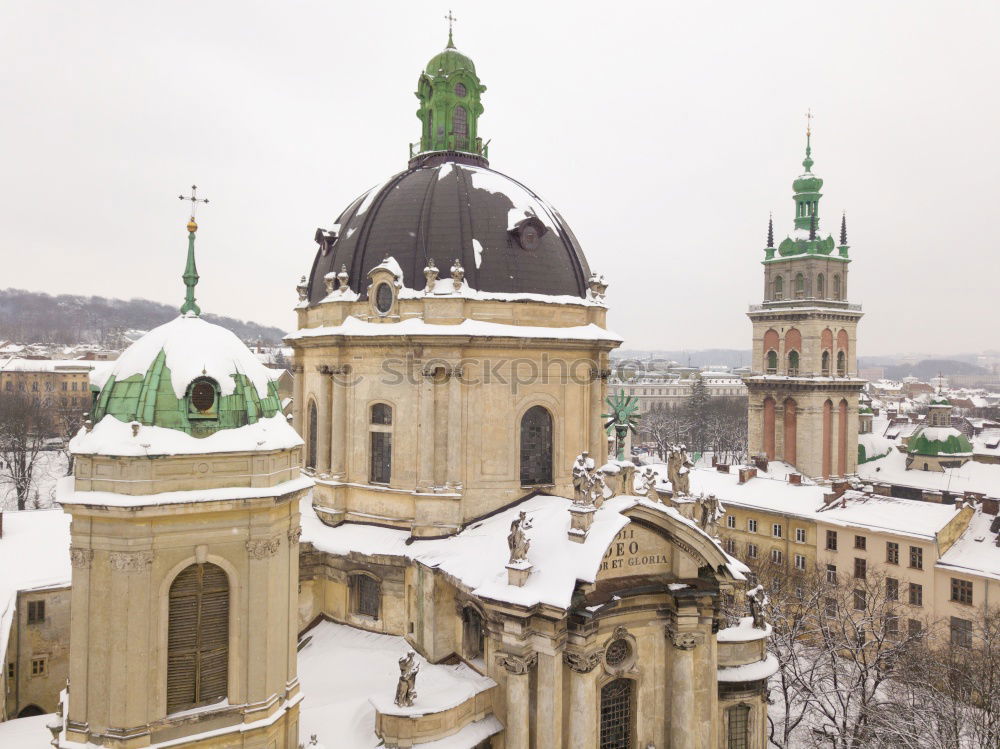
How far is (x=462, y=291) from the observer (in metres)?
22.9

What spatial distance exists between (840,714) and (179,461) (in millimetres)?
32343

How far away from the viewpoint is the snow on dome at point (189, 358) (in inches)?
583

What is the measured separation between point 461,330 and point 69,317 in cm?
17759

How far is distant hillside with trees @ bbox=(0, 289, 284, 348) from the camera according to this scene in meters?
150

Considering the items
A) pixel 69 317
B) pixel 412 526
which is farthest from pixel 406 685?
pixel 69 317

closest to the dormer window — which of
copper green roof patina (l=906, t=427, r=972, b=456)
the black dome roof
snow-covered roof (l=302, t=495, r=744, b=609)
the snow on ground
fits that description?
snow-covered roof (l=302, t=495, r=744, b=609)

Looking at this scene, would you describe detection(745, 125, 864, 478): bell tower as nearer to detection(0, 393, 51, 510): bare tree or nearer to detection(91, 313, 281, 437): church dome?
detection(91, 313, 281, 437): church dome

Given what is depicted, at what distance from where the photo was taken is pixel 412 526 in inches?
902

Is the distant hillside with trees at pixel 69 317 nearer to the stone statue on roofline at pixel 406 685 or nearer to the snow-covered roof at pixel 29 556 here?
the snow-covered roof at pixel 29 556

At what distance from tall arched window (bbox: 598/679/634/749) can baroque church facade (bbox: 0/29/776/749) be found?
9 cm

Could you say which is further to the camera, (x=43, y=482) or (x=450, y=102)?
(x=43, y=482)

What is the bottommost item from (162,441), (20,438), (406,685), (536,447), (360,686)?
(360,686)

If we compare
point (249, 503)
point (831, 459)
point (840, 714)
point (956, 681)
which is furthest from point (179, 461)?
point (831, 459)

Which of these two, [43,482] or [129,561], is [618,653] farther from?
[43,482]
